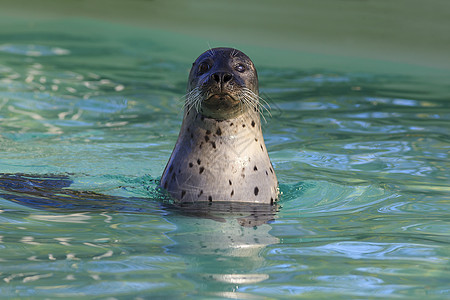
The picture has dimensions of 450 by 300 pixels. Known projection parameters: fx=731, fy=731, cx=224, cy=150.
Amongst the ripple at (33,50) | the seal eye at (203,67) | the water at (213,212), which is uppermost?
the ripple at (33,50)

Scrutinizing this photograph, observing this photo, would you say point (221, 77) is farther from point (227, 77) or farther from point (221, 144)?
point (221, 144)

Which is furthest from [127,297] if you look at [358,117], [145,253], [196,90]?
[358,117]

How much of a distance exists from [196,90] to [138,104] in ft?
14.6

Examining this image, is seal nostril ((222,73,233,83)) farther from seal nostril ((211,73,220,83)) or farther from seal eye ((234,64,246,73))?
seal eye ((234,64,246,73))

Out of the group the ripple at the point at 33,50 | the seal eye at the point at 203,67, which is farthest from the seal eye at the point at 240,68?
the ripple at the point at 33,50

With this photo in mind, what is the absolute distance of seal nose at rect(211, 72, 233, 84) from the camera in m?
4.26

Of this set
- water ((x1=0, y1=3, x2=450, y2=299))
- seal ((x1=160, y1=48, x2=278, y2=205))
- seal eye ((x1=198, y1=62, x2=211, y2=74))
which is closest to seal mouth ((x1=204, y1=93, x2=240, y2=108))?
seal ((x1=160, y1=48, x2=278, y2=205))

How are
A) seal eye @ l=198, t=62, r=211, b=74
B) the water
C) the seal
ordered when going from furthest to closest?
seal eye @ l=198, t=62, r=211, b=74 → the seal → the water

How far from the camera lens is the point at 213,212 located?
4.18m

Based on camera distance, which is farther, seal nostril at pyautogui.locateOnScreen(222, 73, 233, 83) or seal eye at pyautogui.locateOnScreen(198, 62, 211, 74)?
seal eye at pyautogui.locateOnScreen(198, 62, 211, 74)

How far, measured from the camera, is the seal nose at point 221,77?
4.26 m

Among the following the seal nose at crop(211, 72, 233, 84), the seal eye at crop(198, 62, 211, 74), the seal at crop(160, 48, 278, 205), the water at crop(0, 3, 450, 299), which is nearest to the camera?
the water at crop(0, 3, 450, 299)

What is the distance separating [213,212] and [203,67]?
1.00 m

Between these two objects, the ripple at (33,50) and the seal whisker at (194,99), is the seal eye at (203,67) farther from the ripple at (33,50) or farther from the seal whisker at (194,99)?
the ripple at (33,50)
